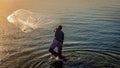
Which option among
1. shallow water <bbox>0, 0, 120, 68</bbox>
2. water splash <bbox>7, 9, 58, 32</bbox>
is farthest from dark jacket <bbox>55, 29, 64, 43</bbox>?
water splash <bbox>7, 9, 58, 32</bbox>

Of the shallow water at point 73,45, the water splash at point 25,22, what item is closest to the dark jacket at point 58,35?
the shallow water at point 73,45

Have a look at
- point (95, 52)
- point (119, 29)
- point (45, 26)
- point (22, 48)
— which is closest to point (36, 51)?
point (22, 48)

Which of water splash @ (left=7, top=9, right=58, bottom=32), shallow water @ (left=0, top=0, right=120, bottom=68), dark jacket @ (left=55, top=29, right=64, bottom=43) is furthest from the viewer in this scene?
water splash @ (left=7, top=9, right=58, bottom=32)

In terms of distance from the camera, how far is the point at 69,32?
32.2m

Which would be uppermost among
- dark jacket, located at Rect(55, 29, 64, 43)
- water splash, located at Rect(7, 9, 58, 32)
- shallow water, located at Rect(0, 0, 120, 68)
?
water splash, located at Rect(7, 9, 58, 32)

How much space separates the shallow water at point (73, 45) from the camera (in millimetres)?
21391

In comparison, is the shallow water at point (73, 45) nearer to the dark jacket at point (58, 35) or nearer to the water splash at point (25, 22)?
the water splash at point (25, 22)

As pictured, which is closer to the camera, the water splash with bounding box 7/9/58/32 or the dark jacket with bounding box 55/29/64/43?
the dark jacket with bounding box 55/29/64/43

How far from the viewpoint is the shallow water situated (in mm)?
21391

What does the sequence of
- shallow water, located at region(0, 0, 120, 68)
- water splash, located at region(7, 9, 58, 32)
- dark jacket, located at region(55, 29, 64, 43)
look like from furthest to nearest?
1. water splash, located at region(7, 9, 58, 32)
2. dark jacket, located at region(55, 29, 64, 43)
3. shallow water, located at region(0, 0, 120, 68)

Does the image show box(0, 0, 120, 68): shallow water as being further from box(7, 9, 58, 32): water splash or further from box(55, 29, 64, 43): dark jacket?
box(55, 29, 64, 43): dark jacket

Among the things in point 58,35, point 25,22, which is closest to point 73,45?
point 58,35

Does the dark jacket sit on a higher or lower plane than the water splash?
lower

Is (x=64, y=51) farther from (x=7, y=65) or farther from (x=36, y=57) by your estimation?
(x=7, y=65)
